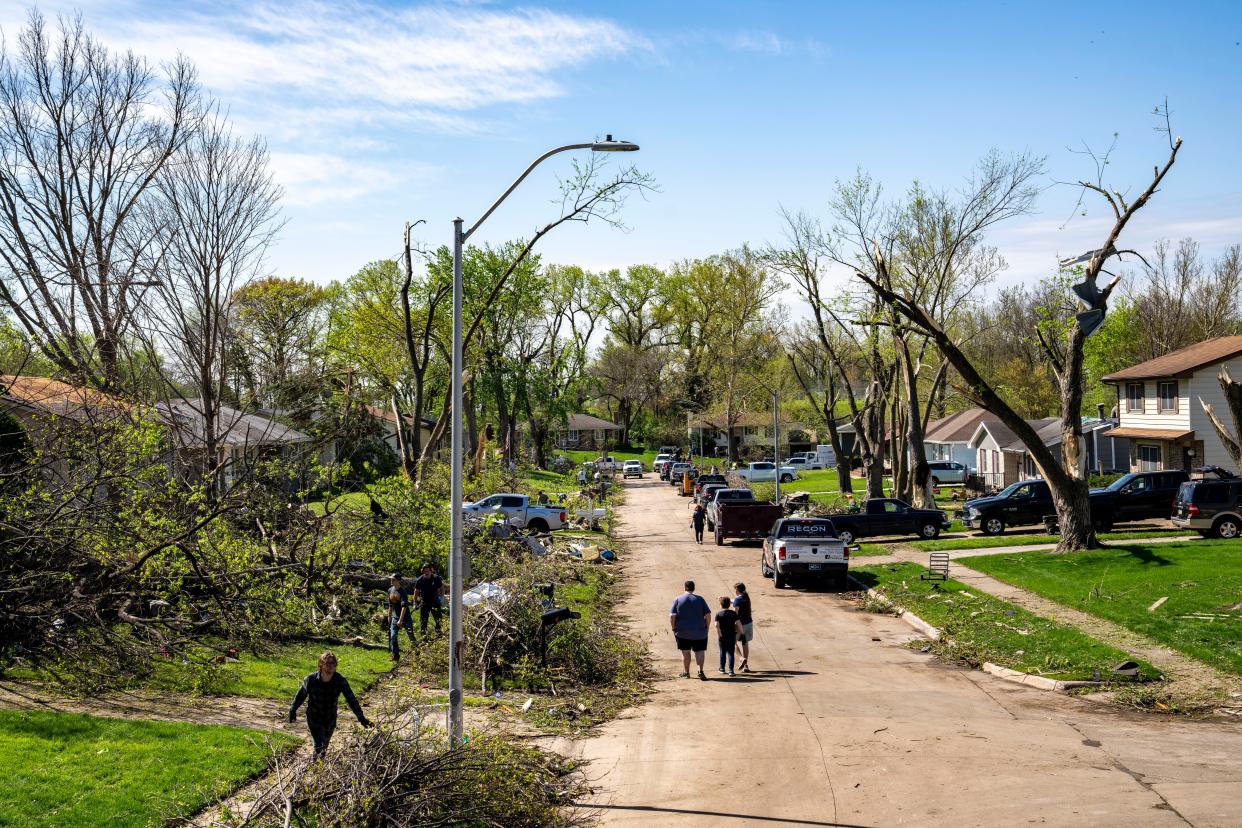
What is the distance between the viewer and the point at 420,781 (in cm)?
947

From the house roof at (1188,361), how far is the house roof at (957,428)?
1237cm

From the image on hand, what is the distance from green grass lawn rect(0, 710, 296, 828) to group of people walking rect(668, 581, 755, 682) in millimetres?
6375

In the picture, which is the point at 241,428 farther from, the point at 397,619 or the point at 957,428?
the point at 957,428

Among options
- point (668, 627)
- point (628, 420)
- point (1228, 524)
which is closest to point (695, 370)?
point (628, 420)

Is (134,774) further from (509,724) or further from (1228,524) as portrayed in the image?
(1228,524)

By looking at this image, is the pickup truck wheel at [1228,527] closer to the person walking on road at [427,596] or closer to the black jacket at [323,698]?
the person walking on road at [427,596]

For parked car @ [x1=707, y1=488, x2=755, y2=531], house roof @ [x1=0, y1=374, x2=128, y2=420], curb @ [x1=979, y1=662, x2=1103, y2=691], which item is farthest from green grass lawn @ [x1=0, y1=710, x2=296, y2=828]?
parked car @ [x1=707, y1=488, x2=755, y2=531]

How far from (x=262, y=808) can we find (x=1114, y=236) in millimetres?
23629

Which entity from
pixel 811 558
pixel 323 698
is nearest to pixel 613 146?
pixel 323 698

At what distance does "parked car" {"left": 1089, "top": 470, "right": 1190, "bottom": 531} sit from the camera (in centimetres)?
3102

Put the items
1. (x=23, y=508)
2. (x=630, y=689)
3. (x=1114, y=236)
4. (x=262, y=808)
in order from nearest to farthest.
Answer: (x=262, y=808) → (x=23, y=508) → (x=630, y=689) → (x=1114, y=236)

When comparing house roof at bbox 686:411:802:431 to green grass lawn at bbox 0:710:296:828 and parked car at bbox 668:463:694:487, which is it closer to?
parked car at bbox 668:463:694:487

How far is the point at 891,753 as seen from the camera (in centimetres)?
1173

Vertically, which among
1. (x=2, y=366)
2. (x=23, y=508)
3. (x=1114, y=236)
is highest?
(x=1114, y=236)
